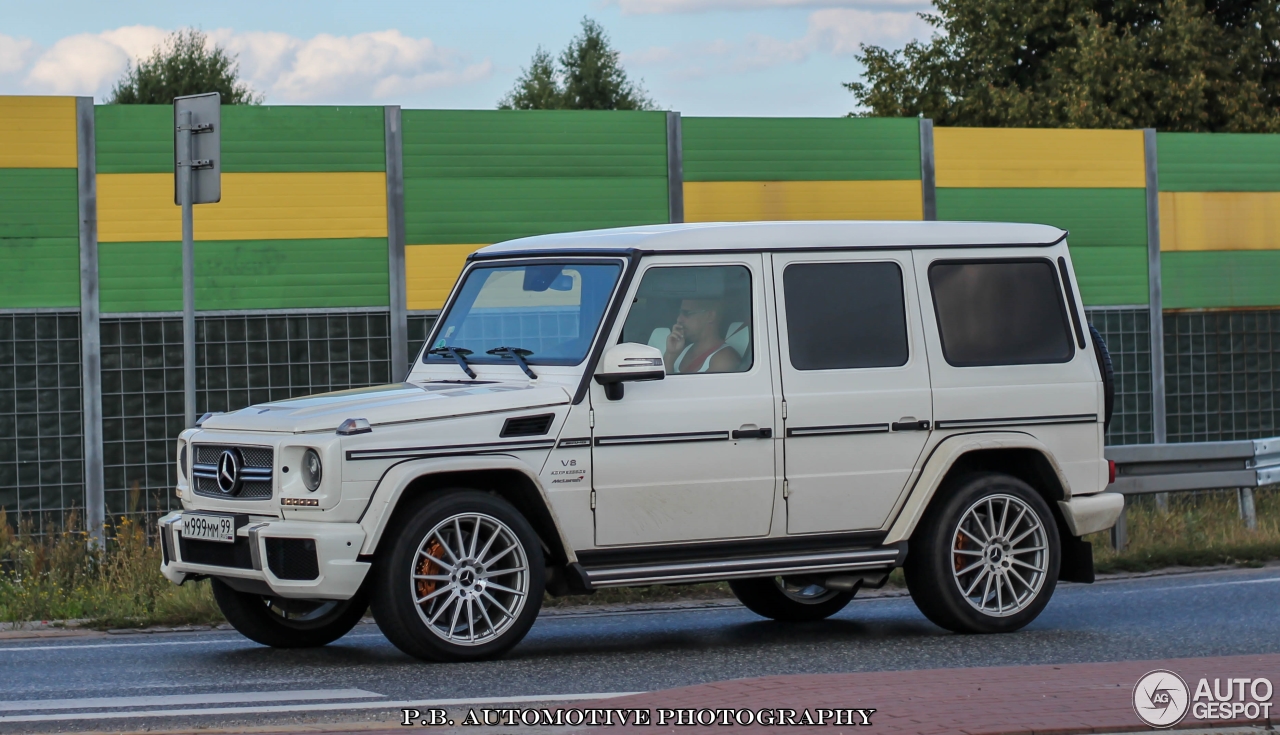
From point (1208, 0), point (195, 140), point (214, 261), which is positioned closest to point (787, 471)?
point (195, 140)

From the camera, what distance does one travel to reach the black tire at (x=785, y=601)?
10.5 m

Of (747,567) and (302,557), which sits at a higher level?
(302,557)

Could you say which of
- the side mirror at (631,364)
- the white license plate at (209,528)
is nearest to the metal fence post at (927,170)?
the side mirror at (631,364)

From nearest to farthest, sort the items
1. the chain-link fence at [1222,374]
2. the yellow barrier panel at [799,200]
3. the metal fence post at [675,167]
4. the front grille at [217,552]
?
the front grille at [217,552] → the metal fence post at [675,167] → the yellow barrier panel at [799,200] → the chain-link fence at [1222,374]

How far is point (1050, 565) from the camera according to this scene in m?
9.73

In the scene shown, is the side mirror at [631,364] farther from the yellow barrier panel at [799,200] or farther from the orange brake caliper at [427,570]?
the yellow barrier panel at [799,200]

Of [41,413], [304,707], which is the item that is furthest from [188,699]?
[41,413]

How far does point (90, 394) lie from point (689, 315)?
27.3ft

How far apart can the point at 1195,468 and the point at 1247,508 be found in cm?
94

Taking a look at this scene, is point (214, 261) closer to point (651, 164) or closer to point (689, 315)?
point (651, 164)

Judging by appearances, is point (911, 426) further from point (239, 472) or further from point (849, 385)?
point (239, 472)

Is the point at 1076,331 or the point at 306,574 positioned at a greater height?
the point at 1076,331

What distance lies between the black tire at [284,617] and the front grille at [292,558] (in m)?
1.05

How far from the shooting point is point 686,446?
29.1 feet
